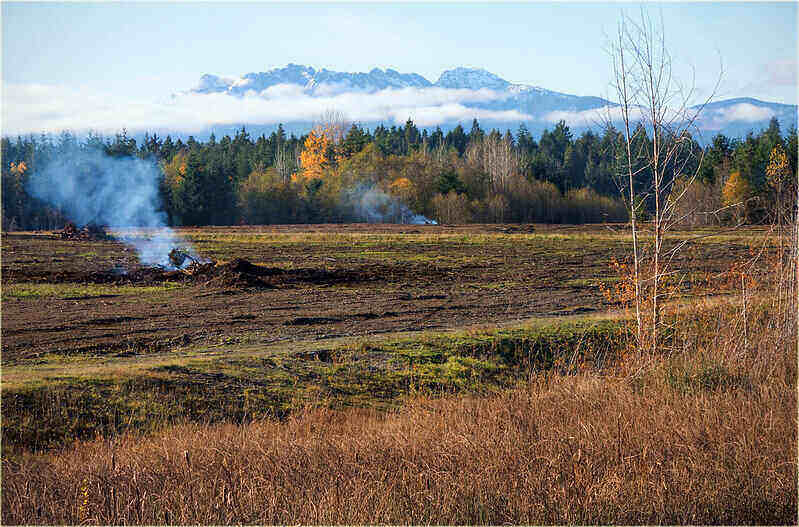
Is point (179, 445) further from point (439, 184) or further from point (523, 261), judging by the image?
point (439, 184)

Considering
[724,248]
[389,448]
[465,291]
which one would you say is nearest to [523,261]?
[465,291]

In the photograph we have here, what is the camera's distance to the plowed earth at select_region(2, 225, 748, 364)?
608 inches

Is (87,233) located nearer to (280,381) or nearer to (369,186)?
(369,186)

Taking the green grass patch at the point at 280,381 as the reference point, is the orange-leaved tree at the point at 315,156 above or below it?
above

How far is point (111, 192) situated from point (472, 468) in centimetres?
3426

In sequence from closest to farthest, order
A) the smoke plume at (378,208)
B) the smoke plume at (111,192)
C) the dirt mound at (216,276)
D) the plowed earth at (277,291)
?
the plowed earth at (277,291) → the dirt mound at (216,276) → the smoke plume at (111,192) → the smoke plume at (378,208)

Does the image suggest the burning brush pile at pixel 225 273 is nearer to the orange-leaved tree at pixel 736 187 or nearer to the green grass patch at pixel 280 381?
the green grass patch at pixel 280 381

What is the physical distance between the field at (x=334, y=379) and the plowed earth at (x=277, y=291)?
4.7 inches

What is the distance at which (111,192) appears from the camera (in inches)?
1447

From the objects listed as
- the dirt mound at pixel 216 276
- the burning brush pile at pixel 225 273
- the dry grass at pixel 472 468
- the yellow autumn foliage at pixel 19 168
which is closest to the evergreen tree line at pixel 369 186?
the yellow autumn foliage at pixel 19 168

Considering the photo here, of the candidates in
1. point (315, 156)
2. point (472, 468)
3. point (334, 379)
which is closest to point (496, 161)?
point (315, 156)

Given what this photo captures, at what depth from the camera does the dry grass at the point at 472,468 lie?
6.13 metres

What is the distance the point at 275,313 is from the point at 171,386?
713cm

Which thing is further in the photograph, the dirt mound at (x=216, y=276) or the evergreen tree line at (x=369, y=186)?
the evergreen tree line at (x=369, y=186)
